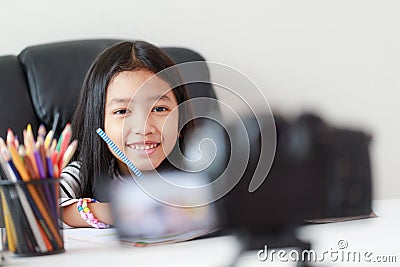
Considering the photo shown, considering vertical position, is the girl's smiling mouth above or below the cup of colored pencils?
below

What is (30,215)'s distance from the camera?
804 mm

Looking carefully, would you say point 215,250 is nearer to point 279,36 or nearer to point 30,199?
point 30,199

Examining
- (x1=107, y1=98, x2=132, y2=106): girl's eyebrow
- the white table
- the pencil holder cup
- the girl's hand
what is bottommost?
the girl's hand

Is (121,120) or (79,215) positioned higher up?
(121,120)

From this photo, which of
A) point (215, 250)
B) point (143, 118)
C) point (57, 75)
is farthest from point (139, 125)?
point (215, 250)

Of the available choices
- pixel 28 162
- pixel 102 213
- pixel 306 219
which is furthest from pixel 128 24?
pixel 306 219

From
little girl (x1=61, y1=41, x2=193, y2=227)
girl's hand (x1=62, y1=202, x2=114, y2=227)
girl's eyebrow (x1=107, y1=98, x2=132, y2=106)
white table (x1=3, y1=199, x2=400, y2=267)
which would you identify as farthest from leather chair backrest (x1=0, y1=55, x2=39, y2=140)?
white table (x1=3, y1=199, x2=400, y2=267)

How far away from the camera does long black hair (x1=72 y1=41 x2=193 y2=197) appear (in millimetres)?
1434

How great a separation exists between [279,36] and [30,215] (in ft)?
4.57

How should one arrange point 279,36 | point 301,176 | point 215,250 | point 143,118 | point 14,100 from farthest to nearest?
1. point 279,36
2. point 14,100
3. point 143,118
4. point 215,250
5. point 301,176

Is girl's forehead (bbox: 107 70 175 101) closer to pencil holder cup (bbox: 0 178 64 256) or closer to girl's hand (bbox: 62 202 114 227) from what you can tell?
girl's hand (bbox: 62 202 114 227)

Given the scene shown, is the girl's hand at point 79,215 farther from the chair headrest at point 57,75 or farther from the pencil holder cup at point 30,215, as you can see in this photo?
the chair headrest at point 57,75

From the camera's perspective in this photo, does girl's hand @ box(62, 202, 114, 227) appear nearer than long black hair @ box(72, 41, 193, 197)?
Yes

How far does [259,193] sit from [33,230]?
33cm
